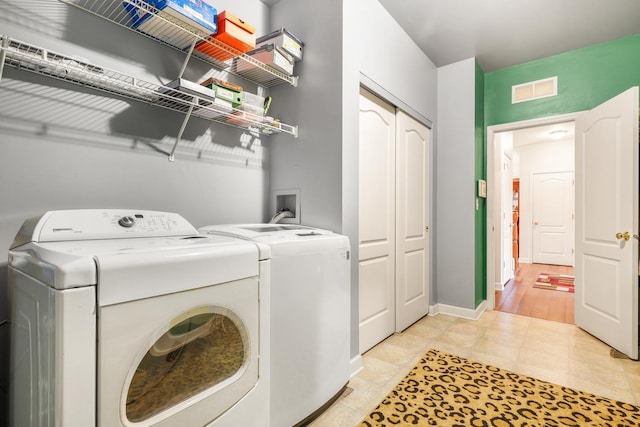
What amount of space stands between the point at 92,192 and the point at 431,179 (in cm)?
295

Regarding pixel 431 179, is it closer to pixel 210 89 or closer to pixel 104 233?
pixel 210 89

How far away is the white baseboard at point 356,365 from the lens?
2.01 m

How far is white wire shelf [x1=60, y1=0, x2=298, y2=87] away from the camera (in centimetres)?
139

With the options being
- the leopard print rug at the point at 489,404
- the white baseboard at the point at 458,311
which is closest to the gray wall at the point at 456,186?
the white baseboard at the point at 458,311

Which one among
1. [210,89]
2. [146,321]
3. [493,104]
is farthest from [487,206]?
[146,321]

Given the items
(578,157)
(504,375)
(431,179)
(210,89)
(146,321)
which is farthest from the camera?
(431,179)

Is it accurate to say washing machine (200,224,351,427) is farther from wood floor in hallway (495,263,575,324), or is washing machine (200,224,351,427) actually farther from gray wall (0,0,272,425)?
wood floor in hallway (495,263,575,324)

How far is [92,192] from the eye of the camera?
4.67 ft

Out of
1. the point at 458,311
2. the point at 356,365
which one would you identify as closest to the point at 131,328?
the point at 356,365

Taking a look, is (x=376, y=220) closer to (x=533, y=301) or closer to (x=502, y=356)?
(x=502, y=356)

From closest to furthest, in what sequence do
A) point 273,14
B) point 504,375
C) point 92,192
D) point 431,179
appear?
point 92,192, point 504,375, point 273,14, point 431,179

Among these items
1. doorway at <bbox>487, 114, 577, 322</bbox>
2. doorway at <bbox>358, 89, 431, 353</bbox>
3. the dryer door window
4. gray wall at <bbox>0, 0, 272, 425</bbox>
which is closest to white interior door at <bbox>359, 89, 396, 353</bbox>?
doorway at <bbox>358, 89, 431, 353</bbox>

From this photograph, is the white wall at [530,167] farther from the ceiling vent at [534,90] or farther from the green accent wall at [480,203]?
the green accent wall at [480,203]

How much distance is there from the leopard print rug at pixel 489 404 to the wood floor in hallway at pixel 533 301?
1.64 m
